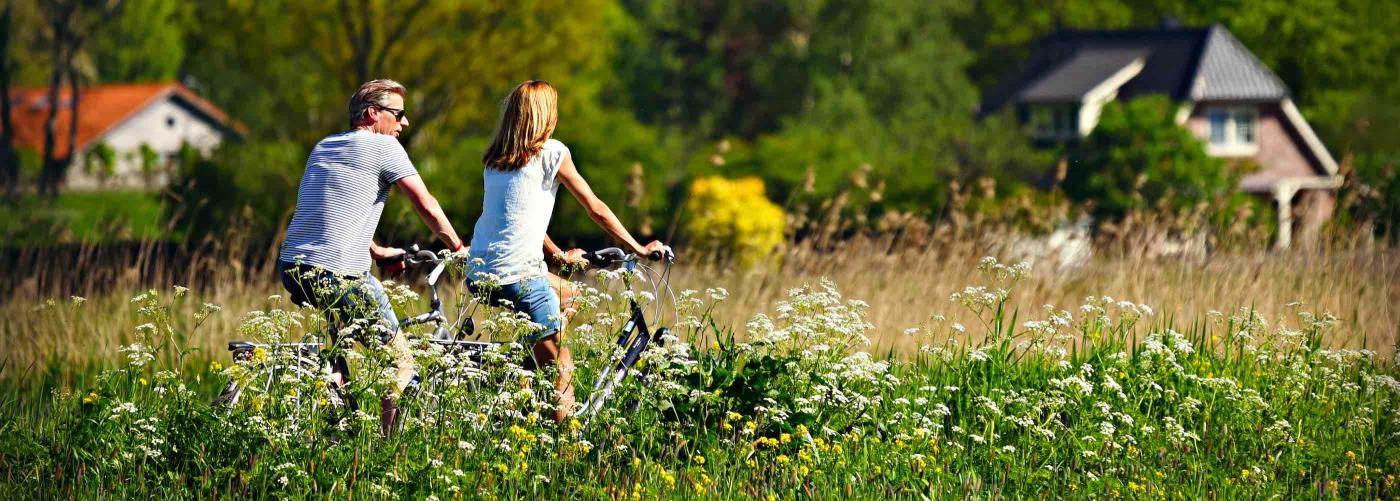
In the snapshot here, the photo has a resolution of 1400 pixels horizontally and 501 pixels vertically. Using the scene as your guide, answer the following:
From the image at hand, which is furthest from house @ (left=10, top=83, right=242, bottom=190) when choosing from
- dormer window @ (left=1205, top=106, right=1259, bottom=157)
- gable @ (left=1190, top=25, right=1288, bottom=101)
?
dormer window @ (left=1205, top=106, right=1259, bottom=157)

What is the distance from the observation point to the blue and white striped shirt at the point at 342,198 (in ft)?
18.0

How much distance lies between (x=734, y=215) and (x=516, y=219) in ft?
39.0

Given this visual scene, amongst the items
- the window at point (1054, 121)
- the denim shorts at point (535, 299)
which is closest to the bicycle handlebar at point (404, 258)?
the denim shorts at point (535, 299)

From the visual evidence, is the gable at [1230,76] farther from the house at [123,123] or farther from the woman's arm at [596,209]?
the woman's arm at [596,209]

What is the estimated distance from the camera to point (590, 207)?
5723mm

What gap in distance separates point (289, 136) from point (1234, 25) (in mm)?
32166

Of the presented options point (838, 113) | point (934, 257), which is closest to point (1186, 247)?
point (934, 257)

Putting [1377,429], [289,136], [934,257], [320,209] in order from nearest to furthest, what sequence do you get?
1. [320,209]
2. [1377,429]
3. [934,257]
4. [289,136]

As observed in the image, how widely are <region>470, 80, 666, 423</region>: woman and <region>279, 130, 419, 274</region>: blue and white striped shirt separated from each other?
35 cm

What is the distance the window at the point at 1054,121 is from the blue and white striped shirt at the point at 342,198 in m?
38.9

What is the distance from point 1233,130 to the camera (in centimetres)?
4216

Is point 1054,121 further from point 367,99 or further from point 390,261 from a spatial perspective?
point 367,99

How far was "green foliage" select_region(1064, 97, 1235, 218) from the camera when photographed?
2997 centimetres

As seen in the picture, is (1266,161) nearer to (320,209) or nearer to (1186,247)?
(1186,247)
